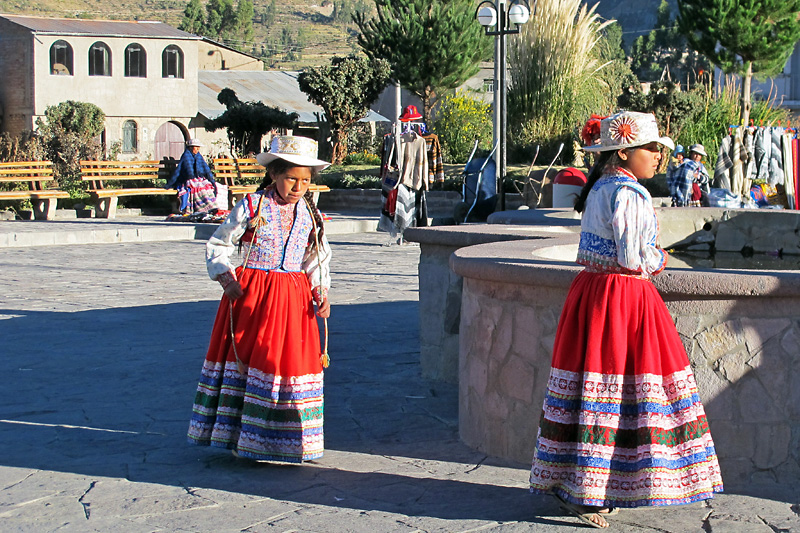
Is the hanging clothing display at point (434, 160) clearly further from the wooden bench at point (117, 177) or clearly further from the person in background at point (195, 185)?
the wooden bench at point (117, 177)

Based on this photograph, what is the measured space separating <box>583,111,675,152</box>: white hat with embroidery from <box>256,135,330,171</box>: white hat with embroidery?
55.5 inches

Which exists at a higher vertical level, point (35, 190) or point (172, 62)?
point (172, 62)

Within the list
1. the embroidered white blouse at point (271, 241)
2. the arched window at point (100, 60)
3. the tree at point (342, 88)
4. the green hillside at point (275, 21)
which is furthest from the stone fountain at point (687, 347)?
the green hillside at point (275, 21)

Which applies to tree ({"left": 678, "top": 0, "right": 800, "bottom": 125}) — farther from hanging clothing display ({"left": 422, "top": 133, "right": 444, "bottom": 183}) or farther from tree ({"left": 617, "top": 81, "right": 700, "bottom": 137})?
hanging clothing display ({"left": 422, "top": 133, "right": 444, "bottom": 183})

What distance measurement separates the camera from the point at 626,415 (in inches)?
152

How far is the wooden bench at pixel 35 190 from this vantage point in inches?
738

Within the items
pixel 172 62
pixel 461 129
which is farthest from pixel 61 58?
pixel 461 129

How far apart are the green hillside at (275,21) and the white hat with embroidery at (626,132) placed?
8619 cm

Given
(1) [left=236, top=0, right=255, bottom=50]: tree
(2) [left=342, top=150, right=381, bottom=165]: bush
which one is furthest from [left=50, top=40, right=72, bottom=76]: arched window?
(1) [left=236, top=0, right=255, bottom=50]: tree

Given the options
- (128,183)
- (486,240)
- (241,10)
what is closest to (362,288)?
(486,240)

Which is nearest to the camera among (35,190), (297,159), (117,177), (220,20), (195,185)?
(297,159)

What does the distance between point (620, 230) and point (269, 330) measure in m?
1.72

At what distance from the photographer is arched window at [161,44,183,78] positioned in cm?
4516

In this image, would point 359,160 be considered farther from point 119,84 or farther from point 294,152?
point 294,152
